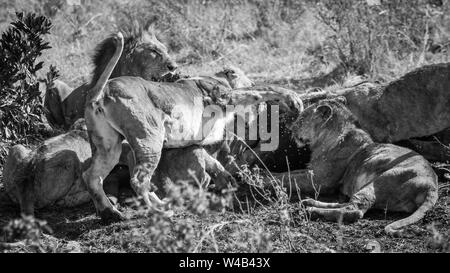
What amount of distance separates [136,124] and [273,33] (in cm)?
596

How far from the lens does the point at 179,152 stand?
26.8 ft

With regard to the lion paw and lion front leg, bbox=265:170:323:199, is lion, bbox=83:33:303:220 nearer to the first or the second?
the lion paw

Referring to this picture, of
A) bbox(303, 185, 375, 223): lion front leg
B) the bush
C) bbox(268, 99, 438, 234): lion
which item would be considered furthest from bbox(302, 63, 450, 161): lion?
the bush

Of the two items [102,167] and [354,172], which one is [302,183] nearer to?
[354,172]

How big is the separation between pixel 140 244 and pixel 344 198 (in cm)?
237

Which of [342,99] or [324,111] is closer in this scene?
[324,111]

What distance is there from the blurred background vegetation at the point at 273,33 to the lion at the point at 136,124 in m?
3.16

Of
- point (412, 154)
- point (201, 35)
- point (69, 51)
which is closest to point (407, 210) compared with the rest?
point (412, 154)

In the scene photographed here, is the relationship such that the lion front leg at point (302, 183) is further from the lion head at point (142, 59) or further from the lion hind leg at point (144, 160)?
the lion head at point (142, 59)

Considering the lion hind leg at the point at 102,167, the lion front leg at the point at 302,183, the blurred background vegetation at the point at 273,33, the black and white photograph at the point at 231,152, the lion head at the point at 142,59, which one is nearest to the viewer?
the black and white photograph at the point at 231,152

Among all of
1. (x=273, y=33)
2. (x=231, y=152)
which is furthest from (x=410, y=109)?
(x=273, y=33)

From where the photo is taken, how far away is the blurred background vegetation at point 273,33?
11344mm

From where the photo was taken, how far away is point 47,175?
313 inches

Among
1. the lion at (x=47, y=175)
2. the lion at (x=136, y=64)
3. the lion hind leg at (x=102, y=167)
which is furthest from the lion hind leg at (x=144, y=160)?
the lion at (x=136, y=64)
